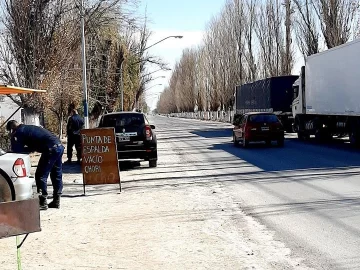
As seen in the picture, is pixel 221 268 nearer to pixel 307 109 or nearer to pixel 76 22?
pixel 76 22

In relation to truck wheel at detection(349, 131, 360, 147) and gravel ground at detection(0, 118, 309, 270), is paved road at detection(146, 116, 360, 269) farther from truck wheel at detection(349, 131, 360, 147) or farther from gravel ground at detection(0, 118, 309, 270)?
truck wheel at detection(349, 131, 360, 147)

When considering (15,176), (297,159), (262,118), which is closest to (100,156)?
(15,176)

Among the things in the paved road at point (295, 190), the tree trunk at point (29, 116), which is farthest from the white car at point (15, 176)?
the tree trunk at point (29, 116)

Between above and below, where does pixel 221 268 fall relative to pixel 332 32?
below

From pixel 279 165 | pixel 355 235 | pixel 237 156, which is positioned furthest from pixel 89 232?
pixel 237 156

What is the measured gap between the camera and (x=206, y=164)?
18.2 m

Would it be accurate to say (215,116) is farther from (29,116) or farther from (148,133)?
(148,133)

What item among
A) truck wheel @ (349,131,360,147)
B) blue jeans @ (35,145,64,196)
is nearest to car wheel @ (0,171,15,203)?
blue jeans @ (35,145,64,196)

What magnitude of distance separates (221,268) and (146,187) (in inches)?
277

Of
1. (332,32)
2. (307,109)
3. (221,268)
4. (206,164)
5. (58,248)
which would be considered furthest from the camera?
(332,32)

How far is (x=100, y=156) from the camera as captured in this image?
12.3m

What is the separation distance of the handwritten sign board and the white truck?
1302 cm

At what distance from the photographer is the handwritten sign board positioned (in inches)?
482

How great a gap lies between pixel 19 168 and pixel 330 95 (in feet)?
64.1
